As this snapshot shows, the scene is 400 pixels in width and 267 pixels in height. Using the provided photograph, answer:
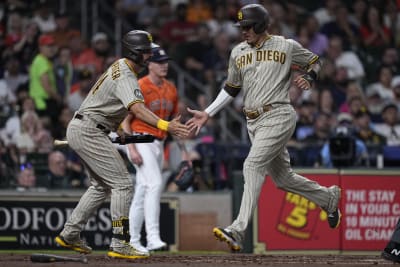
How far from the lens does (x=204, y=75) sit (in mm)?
19406

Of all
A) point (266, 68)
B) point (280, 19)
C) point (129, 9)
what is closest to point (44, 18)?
point (129, 9)

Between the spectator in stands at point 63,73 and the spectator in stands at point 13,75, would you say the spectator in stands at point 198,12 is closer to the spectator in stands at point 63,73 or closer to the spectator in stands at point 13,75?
the spectator in stands at point 63,73

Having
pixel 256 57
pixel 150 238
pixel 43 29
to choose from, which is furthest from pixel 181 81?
pixel 256 57

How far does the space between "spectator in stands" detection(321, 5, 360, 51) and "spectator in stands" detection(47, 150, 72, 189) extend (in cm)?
629

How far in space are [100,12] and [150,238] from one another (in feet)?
26.2

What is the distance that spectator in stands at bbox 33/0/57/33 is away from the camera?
19.5m

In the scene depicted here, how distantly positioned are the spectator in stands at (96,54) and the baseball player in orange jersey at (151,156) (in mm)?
4886

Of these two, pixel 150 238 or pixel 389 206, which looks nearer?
pixel 150 238

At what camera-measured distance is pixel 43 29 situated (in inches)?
765

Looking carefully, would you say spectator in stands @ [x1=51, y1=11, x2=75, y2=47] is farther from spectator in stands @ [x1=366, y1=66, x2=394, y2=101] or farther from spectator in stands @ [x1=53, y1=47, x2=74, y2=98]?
spectator in stands @ [x1=366, y1=66, x2=394, y2=101]

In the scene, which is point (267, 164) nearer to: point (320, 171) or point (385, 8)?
point (320, 171)

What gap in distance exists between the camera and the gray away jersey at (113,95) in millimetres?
11133

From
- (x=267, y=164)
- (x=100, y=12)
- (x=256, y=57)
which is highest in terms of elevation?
(x=100, y=12)

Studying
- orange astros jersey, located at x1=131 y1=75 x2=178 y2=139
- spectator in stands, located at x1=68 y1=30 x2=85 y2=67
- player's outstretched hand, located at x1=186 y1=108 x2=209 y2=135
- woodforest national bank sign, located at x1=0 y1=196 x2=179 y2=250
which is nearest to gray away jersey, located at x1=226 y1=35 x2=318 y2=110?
player's outstretched hand, located at x1=186 y1=108 x2=209 y2=135
